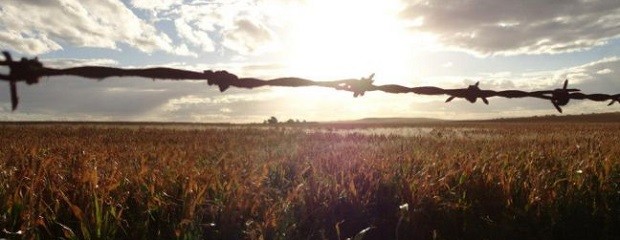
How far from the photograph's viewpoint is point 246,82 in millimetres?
3973

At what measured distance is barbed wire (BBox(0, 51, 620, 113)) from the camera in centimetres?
314

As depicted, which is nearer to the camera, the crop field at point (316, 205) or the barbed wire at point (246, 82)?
the barbed wire at point (246, 82)

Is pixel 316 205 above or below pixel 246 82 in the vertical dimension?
below

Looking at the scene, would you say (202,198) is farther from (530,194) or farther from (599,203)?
(599,203)

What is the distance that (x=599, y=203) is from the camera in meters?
4.66

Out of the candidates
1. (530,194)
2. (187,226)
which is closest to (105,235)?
(187,226)

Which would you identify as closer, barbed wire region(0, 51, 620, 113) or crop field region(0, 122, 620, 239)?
barbed wire region(0, 51, 620, 113)

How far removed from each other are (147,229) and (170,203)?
326mm

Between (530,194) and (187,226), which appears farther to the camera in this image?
(530,194)

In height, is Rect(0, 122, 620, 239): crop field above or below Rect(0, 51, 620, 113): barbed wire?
below

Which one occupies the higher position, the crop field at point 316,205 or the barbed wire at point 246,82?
the barbed wire at point 246,82

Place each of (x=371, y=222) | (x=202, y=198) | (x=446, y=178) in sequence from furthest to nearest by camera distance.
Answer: (x=446, y=178) → (x=371, y=222) → (x=202, y=198)

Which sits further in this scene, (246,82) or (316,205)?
(316,205)

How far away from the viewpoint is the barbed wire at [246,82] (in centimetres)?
314
